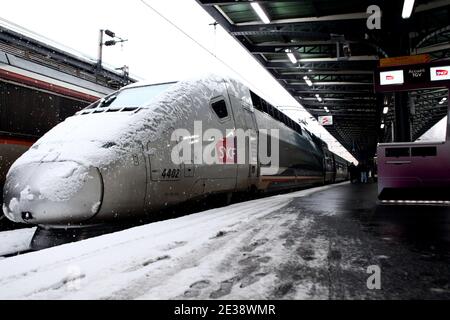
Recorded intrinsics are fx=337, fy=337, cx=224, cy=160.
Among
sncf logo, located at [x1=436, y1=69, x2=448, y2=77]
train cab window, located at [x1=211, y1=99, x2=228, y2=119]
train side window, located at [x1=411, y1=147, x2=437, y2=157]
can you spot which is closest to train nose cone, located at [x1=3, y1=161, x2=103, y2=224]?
train cab window, located at [x1=211, y1=99, x2=228, y2=119]

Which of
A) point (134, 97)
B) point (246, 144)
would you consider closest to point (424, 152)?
point (246, 144)

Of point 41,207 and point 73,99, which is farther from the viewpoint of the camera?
point 73,99

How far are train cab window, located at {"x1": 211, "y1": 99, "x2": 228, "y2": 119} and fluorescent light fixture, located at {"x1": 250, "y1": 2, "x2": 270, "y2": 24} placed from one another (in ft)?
18.7

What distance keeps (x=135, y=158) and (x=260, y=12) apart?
8537 millimetres

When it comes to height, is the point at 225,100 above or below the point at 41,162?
above

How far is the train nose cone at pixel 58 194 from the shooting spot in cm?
328

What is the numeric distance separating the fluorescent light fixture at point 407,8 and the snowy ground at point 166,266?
26.0 ft

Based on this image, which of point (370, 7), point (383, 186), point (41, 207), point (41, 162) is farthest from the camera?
point (370, 7)

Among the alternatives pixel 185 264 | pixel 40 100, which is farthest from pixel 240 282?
pixel 40 100

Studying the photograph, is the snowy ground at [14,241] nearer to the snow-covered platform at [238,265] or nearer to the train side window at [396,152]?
the snow-covered platform at [238,265]

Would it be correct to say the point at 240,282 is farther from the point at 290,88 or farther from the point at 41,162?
the point at 290,88

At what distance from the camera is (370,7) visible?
399 inches

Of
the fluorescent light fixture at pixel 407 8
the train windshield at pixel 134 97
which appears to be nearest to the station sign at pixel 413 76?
the fluorescent light fixture at pixel 407 8
